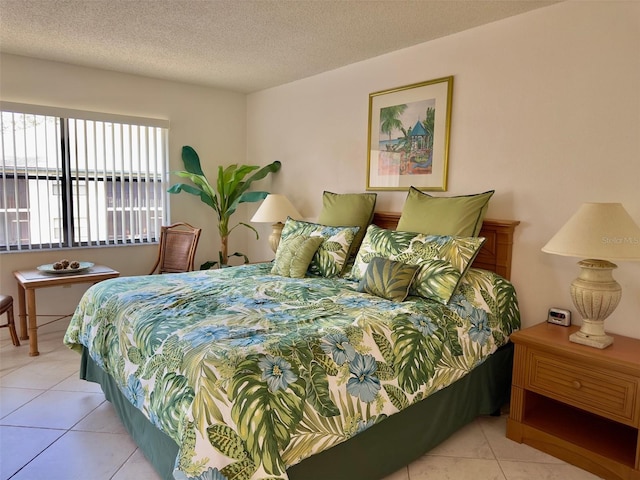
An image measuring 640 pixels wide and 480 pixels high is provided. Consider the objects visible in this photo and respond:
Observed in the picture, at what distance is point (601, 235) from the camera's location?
2002mm

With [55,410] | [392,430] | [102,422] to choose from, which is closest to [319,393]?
[392,430]

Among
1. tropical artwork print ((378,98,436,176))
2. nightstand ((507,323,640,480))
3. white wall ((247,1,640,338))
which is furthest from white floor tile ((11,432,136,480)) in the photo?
tropical artwork print ((378,98,436,176))

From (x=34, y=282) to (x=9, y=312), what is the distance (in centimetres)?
→ 40

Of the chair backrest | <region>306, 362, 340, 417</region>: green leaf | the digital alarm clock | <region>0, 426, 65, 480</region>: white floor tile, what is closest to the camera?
<region>306, 362, 340, 417</region>: green leaf

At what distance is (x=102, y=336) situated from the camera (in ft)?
7.61

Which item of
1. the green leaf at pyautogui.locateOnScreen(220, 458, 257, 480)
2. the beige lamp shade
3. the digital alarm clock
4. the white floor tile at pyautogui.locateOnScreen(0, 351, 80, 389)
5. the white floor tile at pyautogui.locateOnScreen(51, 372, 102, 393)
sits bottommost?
the white floor tile at pyautogui.locateOnScreen(51, 372, 102, 393)

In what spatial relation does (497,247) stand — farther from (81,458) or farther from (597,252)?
(81,458)

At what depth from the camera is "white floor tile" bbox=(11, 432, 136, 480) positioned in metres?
1.99

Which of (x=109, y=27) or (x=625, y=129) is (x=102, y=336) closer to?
(x=109, y=27)

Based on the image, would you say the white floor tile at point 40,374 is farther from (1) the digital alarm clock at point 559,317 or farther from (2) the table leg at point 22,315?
(1) the digital alarm clock at point 559,317

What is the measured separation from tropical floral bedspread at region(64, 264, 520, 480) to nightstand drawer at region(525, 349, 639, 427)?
0.92 feet

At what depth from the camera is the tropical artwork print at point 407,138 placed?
3.18m

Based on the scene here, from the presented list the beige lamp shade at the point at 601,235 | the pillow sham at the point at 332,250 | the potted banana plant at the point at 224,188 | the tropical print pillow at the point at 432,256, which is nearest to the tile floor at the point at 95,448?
the tropical print pillow at the point at 432,256

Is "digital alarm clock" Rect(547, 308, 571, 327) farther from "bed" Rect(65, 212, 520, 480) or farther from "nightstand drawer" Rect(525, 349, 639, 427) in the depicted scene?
A: "nightstand drawer" Rect(525, 349, 639, 427)
